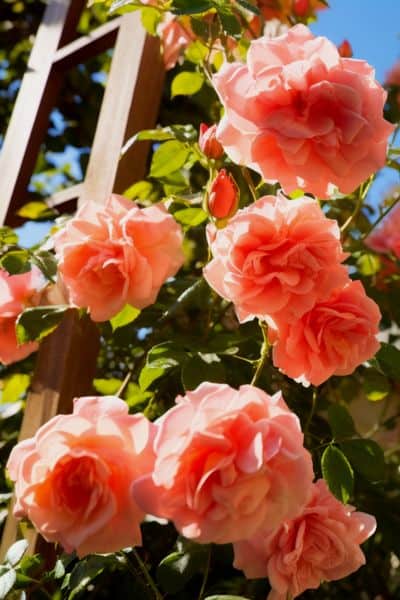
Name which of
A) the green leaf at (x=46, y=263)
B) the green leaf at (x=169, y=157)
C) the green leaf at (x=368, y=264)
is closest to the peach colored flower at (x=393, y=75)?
the green leaf at (x=368, y=264)

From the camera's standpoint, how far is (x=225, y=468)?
59 centimetres

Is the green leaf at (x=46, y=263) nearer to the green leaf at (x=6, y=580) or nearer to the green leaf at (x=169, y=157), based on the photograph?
the green leaf at (x=169, y=157)

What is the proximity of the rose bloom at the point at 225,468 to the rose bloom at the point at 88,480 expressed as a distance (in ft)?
0.14

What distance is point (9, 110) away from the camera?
7.34 feet

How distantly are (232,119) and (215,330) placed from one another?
1.63ft

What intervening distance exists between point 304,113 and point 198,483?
0.37 metres

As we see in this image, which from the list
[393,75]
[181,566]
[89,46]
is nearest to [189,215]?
[181,566]

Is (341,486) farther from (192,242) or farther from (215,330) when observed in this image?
(192,242)

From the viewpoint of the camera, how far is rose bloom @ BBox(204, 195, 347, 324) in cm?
74

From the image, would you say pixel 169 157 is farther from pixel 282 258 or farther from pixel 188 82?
pixel 282 258

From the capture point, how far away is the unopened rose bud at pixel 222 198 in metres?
0.85

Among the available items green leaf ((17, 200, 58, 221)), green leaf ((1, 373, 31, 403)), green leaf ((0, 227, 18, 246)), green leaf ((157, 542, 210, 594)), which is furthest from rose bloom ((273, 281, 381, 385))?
green leaf ((1, 373, 31, 403))

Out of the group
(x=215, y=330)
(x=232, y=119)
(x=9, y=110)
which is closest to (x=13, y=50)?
(x=9, y=110)

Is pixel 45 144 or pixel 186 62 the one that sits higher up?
pixel 186 62
